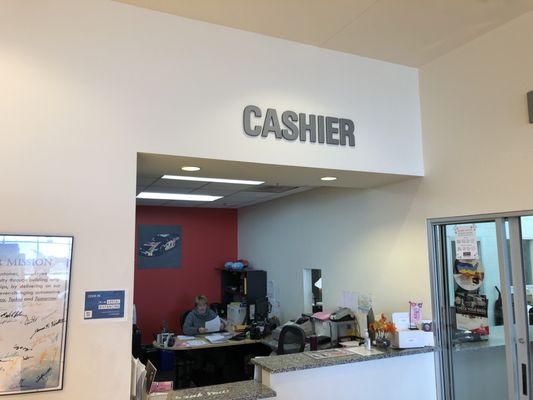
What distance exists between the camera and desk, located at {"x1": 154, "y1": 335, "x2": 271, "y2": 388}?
208 inches

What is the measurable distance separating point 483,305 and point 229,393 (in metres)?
2.05

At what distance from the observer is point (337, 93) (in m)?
3.41

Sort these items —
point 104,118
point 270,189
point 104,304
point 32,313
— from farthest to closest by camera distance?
1. point 270,189
2. point 104,118
3. point 104,304
4. point 32,313

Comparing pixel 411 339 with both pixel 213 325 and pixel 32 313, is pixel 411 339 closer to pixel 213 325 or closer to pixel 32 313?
pixel 32 313

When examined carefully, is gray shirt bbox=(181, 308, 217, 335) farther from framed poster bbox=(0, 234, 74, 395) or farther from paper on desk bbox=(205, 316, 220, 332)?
framed poster bbox=(0, 234, 74, 395)

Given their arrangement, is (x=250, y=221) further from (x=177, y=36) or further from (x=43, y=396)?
(x=43, y=396)

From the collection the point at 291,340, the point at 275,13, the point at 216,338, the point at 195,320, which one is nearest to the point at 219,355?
the point at 216,338

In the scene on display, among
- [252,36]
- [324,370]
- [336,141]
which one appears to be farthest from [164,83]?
[324,370]

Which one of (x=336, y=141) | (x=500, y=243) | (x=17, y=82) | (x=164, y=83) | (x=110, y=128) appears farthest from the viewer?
(x=336, y=141)

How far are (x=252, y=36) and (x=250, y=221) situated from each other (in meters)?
4.80

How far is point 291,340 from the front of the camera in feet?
14.8

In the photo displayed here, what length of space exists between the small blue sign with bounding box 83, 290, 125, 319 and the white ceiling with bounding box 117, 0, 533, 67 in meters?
1.86

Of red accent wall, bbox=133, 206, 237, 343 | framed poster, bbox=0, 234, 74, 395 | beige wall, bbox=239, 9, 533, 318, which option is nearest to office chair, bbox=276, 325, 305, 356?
beige wall, bbox=239, 9, 533, 318

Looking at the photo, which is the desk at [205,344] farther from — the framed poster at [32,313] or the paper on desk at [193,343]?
the framed poster at [32,313]
